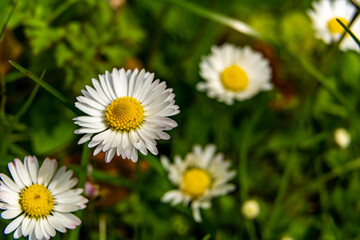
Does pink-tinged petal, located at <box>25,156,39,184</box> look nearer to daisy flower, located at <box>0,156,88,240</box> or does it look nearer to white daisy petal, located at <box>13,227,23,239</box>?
daisy flower, located at <box>0,156,88,240</box>

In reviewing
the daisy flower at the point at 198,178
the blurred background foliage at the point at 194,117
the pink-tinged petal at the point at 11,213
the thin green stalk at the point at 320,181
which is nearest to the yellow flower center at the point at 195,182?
the daisy flower at the point at 198,178

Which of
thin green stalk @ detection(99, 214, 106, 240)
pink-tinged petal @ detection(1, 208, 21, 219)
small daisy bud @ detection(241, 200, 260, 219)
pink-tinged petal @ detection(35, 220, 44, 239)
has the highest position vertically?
small daisy bud @ detection(241, 200, 260, 219)

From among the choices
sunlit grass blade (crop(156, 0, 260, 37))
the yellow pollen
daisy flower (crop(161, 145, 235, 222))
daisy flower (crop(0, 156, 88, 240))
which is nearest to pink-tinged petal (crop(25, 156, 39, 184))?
daisy flower (crop(0, 156, 88, 240))

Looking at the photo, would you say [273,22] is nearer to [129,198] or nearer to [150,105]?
[129,198]

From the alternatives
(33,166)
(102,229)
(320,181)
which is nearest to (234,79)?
(320,181)

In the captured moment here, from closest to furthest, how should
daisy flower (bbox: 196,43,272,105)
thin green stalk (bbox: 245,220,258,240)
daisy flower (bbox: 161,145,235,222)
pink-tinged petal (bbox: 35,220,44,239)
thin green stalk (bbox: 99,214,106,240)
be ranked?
pink-tinged petal (bbox: 35,220,44,239)
thin green stalk (bbox: 99,214,106,240)
daisy flower (bbox: 161,145,235,222)
thin green stalk (bbox: 245,220,258,240)
daisy flower (bbox: 196,43,272,105)

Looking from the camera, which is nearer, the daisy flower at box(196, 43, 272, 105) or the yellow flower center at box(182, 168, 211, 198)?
the yellow flower center at box(182, 168, 211, 198)

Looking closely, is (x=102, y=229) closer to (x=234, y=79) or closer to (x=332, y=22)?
(x=234, y=79)
